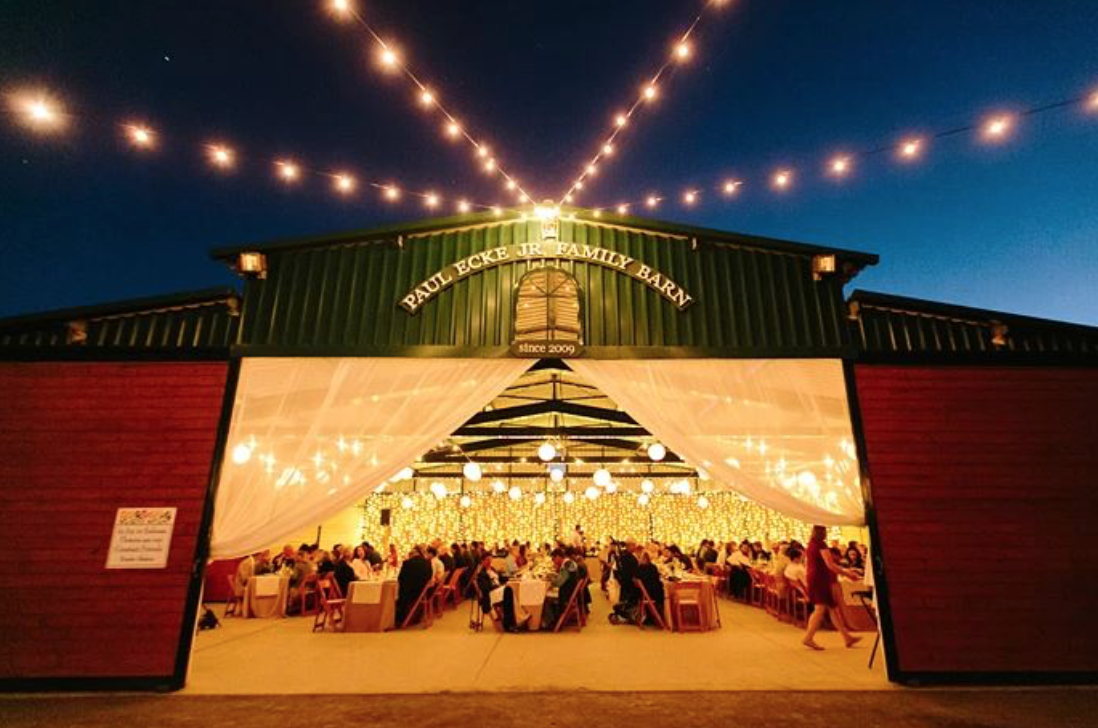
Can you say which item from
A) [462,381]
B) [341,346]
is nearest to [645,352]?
[462,381]

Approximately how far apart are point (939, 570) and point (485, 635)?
6.01 m

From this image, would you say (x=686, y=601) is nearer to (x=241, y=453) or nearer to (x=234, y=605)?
(x=241, y=453)

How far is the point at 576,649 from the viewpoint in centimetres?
722

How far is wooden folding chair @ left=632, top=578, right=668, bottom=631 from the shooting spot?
29.0ft

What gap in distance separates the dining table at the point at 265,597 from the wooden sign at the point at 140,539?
554cm

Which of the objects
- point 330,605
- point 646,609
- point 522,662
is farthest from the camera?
point 646,609

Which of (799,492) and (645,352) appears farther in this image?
(645,352)

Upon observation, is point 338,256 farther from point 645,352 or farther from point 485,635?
point 485,635

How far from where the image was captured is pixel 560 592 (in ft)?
29.3

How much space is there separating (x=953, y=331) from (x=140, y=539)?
8865 millimetres

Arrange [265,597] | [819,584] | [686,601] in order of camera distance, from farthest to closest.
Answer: [265,597] < [686,601] < [819,584]

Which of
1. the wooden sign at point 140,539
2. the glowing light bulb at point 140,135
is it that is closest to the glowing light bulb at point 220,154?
the glowing light bulb at point 140,135

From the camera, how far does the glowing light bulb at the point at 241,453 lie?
581cm

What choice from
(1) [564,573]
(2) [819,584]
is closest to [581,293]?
(2) [819,584]
